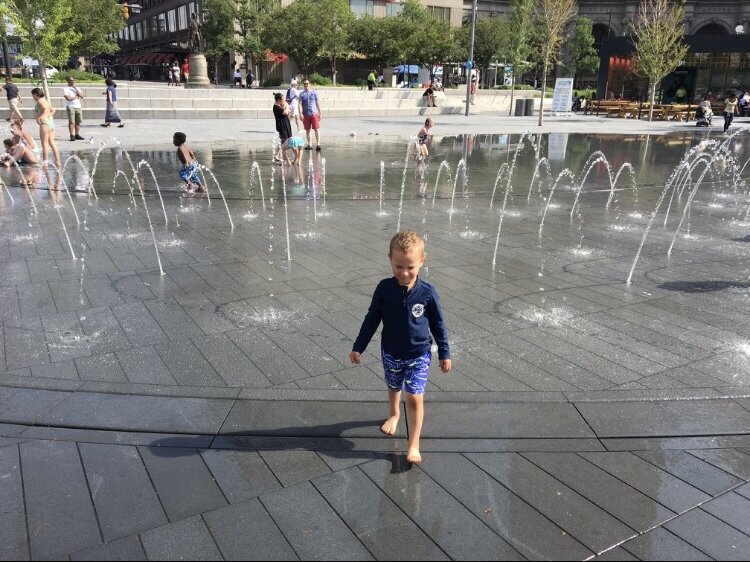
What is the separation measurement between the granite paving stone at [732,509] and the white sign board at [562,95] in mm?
35250

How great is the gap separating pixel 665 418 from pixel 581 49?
71.0 meters

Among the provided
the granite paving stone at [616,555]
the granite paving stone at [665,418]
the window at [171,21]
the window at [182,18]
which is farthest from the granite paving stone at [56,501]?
the window at [171,21]

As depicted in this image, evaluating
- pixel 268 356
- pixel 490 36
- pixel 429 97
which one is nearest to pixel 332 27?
pixel 429 97

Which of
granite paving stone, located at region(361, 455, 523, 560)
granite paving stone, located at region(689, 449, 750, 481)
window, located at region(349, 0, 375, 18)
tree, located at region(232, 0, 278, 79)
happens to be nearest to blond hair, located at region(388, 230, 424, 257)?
granite paving stone, located at region(361, 455, 523, 560)

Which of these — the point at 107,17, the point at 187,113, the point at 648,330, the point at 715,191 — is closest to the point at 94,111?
the point at 187,113

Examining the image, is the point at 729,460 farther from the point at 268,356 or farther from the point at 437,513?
the point at 268,356

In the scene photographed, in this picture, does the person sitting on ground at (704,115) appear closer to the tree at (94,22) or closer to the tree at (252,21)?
the tree at (252,21)

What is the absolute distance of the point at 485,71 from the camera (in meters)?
66.1

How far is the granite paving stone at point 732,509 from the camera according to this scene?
3020mm

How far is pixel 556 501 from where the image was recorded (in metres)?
3.17

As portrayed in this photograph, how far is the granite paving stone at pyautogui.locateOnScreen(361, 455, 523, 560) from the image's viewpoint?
283 centimetres

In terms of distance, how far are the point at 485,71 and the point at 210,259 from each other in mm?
64474

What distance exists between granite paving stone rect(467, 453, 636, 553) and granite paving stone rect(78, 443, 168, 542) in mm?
1751

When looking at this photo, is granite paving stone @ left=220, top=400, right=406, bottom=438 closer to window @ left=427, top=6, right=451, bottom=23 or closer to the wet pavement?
the wet pavement
